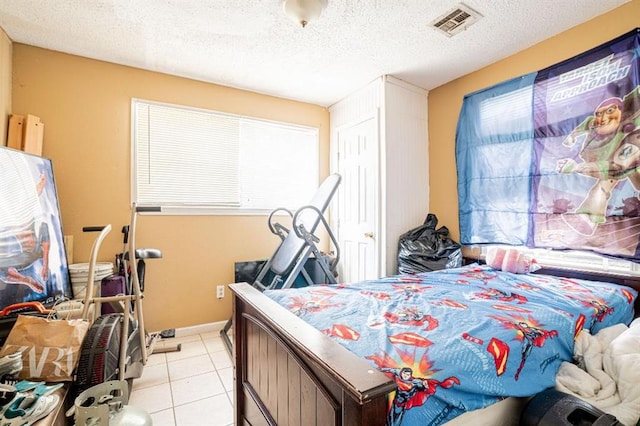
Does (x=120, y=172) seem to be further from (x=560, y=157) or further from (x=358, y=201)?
(x=560, y=157)

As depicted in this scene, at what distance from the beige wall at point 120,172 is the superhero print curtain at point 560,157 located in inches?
93.3

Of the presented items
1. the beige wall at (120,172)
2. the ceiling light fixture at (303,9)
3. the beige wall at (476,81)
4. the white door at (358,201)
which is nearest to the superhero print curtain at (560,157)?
the beige wall at (476,81)

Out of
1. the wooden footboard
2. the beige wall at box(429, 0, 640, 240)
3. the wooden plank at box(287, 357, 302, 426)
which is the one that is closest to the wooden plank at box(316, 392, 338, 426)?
the wooden footboard

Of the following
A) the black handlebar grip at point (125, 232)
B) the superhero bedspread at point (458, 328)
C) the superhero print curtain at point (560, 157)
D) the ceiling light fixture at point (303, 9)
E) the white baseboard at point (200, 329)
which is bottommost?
the white baseboard at point (200, 329)

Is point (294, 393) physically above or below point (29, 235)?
below

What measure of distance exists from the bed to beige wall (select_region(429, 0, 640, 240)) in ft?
4.77

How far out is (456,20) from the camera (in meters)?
2.20

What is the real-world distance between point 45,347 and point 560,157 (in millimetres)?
3359

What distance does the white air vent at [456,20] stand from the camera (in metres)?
2.08

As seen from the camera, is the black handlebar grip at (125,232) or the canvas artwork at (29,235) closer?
the canvas artwork at (29,235)

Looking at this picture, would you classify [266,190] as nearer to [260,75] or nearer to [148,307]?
[260,75]

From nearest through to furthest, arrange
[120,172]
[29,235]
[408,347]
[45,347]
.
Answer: [408,347] → [45,347] → [29,235] → [120,172]

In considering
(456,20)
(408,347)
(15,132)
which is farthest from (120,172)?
(456,20)

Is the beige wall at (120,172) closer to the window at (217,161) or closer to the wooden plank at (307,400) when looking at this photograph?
the window at (217,161)
